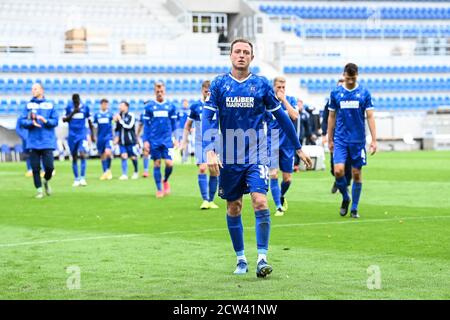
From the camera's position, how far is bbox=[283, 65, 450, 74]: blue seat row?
Result: 45656mm

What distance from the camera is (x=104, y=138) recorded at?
88.4 feet

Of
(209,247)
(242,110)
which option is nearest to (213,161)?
(242,110)

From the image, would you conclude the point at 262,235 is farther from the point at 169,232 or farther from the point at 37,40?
the point at 37,40

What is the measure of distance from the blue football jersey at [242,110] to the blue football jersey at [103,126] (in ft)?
58.6

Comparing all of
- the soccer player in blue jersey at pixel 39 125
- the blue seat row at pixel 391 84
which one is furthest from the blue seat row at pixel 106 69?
the soccer player in blue jersey at pixel 39 125

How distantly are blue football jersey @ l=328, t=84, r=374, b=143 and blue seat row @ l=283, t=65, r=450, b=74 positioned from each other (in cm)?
3089

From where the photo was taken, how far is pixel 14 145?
127 ft

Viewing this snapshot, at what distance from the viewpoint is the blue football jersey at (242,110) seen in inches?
365

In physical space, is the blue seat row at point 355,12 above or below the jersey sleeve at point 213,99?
above

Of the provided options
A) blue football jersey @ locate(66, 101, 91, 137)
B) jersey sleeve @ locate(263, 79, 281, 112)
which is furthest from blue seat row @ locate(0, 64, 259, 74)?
jersey sleeve @ locate(263, 79, 281, 112)

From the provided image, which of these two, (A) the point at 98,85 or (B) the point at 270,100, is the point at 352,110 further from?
(A) the point at 98,85

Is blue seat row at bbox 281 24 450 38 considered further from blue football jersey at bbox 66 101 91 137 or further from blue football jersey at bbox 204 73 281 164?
blue football jersey at bbox 204 73 281 164

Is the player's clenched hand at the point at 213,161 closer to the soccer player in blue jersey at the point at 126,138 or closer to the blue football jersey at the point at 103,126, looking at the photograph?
the soccer player in blue jersey at the point at 126,138

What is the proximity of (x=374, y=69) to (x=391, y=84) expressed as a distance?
1.12 metres
